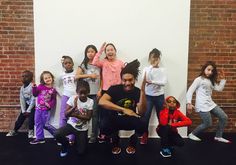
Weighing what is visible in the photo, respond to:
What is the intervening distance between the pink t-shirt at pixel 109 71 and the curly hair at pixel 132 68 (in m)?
0.18

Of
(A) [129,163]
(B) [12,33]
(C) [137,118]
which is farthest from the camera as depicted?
(B) [12,33]

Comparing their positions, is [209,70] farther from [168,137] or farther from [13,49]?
[13,49]

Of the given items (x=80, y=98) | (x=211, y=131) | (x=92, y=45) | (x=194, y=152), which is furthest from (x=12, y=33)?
(x=211, y=131)

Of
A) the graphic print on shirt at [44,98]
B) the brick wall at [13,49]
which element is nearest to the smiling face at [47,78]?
the graphic print on shirt at [44,98]

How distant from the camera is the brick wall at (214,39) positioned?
188 inches

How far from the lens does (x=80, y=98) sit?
402cm

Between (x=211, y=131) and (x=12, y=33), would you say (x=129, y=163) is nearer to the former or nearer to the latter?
(x=211, y=131)

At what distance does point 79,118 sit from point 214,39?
2551mm

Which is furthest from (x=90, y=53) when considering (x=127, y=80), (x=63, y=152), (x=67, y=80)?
(x=63, y=152)

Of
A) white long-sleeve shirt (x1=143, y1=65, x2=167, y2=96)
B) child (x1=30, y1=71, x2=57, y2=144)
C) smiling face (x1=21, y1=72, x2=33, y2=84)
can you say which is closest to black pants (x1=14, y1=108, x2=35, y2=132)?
child (x1=30, y1=71, x2=57, y2=144)

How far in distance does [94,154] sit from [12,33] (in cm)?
235

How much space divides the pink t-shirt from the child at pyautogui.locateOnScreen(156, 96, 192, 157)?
32.8 inches

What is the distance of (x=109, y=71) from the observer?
429 cm

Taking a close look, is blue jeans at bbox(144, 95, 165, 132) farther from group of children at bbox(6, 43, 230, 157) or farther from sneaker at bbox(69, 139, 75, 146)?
sneaker at bbox(69, 139, 75, 146)
